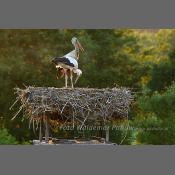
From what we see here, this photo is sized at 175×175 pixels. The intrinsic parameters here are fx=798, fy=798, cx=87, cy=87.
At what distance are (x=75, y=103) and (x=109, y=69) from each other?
1.38m

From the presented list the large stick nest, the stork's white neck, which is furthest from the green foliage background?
the large stick nest

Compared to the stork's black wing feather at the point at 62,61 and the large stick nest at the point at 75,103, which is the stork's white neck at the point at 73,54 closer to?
the stork's black wing feather at the point at 62,61

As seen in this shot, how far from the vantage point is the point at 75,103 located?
16516 mm

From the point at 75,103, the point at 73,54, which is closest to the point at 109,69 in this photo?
the point at 73,54

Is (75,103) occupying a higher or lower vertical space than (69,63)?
lower

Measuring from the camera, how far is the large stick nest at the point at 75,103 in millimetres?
16484

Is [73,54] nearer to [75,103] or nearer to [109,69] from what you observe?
[109,69]

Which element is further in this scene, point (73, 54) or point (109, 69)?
point (109, 69)

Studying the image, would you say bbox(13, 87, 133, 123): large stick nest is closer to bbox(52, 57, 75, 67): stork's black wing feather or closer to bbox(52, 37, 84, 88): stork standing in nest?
bbox(52, 37, 84, 88): stork standing in nest

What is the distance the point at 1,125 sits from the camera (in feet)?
57.0

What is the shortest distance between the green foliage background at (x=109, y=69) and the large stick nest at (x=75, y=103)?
18.3 inches

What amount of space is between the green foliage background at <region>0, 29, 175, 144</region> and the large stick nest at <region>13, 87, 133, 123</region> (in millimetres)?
Result: 464

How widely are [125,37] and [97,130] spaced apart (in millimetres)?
2133

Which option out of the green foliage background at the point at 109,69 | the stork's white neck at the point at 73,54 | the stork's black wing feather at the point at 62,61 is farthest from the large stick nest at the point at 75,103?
the stork's white neck at the point at 73,54
